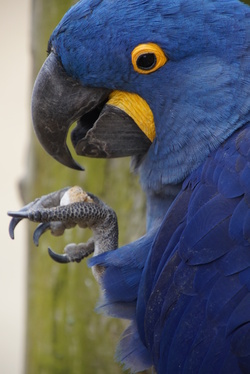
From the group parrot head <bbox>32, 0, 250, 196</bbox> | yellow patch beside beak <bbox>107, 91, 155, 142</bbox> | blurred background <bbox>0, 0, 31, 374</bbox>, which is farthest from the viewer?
blurred background <bbox>0, 0, 31, 374</bbox>

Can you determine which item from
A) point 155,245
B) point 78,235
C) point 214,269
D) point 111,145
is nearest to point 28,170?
point 78,235

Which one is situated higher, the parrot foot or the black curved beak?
the black curved beak

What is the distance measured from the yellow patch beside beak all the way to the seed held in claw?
0.29 meters

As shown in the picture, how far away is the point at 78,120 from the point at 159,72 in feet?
0.97

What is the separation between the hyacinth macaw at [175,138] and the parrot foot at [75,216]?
0.08m

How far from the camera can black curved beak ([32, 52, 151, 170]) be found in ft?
6.44

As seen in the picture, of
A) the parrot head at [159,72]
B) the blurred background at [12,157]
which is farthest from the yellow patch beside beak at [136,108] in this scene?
the blurred background at [12,157]

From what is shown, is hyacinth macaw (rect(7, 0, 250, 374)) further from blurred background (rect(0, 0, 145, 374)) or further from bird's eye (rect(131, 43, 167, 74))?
blurred background (rect(0, 0, 145, 374))

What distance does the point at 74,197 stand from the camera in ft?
7.00

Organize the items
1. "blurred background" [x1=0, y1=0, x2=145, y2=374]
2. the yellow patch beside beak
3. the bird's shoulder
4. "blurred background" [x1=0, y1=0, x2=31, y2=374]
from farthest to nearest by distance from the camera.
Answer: "blurred background" [x1=0, y1=0, x2=31, y2=374]
"blurred background" [x1=0, y1=0, x2=145, y2=374]
the yellow patch beside beak
the bird's shoulder

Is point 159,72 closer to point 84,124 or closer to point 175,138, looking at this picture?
point 175,138

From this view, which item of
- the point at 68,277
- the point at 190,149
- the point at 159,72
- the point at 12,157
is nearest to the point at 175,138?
the point at 190,149

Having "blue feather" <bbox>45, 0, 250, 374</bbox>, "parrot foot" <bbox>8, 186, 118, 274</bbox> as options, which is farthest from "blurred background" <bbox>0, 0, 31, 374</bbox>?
"blue feather" <bbox>45, 0, 250, 374</bbox>

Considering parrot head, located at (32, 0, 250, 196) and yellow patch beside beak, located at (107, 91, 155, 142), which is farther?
yellow patch beside beak, located at (107, 91, 155, 142)
